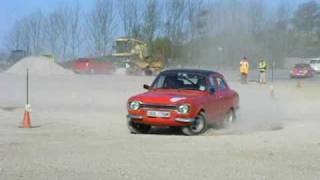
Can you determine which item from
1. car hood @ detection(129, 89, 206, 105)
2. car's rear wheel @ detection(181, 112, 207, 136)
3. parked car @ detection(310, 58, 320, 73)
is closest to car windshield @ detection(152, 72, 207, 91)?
car hood @ detection(129, 89, 206, 105)

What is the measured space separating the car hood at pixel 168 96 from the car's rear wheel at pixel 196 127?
48 cm

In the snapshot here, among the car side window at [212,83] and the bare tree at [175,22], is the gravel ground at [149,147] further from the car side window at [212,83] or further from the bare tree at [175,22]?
the bare tree at [175,22]

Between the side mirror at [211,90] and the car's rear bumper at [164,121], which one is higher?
the side mirror at [211,90]

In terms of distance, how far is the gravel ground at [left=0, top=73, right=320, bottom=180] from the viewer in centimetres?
978

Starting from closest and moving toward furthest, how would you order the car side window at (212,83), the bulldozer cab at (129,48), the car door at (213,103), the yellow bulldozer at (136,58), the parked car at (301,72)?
the car door at (213,103) < the car side window at (212,83) < the parked car at (301,72) < the yellow bulldozer at (136,58) < the bulldozer cab at (129,48)

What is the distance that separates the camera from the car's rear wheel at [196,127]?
623 inches

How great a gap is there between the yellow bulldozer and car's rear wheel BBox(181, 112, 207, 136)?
42.4 metres

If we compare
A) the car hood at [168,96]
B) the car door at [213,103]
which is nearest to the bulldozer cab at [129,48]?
the car door at [213,103]

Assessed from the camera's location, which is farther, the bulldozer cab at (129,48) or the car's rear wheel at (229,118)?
the bulldozer cab at (129,48)

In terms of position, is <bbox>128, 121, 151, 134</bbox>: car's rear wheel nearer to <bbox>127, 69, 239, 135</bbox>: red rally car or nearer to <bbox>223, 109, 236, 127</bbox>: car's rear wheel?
<bbox>127, 69, 239, 135</bbox>: red rally car

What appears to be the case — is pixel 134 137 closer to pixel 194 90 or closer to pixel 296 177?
pixel 194 90

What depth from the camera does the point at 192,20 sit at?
8512 cm

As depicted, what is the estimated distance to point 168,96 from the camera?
15.7 meters

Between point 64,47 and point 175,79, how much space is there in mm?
71610
